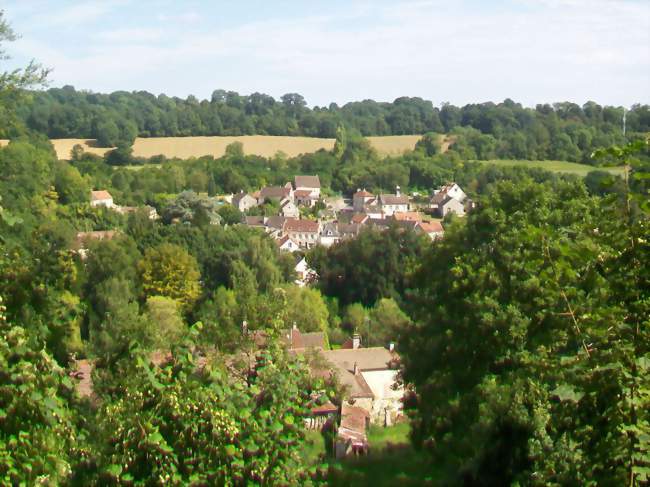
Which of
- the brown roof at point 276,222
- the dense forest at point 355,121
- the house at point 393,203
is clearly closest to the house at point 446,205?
the house at point 393,203

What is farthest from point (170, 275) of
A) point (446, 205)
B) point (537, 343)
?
point (446, 205)

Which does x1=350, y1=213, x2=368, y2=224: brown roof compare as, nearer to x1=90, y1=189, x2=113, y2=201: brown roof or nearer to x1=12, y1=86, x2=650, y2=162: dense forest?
x1=90, y1=189, x2=113, y2=201: brown roof

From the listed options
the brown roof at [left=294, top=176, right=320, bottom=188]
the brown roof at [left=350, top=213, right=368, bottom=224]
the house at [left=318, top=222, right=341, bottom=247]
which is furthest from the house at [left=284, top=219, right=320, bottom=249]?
the brown roof at [left=294, top=176, right=320, bottom=188]

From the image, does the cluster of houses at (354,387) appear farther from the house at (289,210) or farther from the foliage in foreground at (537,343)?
the house at (289,210)

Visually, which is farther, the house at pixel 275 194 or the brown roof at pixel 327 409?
the house at pixel 275 194

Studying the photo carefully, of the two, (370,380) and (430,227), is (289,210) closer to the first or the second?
(430,227)

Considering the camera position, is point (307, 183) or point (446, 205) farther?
point (307, 183)
